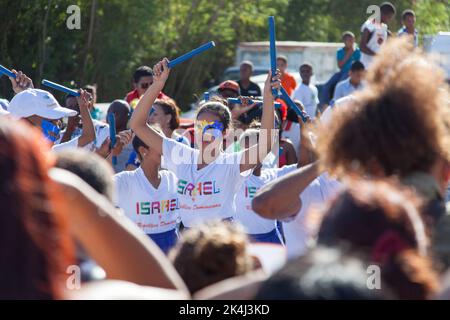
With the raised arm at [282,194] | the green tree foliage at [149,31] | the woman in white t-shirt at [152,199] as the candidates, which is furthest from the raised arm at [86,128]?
the green tree foliage at [149,31]

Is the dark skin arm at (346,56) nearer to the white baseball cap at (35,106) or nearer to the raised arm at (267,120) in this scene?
the white baseball cap at (35,106)

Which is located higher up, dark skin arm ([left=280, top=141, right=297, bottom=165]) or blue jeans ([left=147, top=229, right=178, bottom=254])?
dark skin arm ([left=280, top=141, right=297, bottom=165])

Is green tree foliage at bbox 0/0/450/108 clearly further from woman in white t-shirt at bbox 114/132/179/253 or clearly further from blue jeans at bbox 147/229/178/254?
blue jeans at bbox 147/229/178/254

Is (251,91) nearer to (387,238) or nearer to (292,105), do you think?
(292,105)

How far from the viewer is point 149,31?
21766 mm

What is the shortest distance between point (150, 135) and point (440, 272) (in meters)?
3.01

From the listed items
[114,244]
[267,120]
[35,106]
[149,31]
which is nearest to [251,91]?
[35,106]

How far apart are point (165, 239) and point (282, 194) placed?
2.01 metres

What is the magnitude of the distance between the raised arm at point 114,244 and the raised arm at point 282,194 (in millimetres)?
1285

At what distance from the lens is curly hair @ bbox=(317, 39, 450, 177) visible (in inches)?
103

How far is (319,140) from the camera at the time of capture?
2885 millimetres

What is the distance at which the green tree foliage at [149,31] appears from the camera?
14.5 m

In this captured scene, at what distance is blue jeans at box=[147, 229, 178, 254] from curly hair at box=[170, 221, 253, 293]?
2.82 m

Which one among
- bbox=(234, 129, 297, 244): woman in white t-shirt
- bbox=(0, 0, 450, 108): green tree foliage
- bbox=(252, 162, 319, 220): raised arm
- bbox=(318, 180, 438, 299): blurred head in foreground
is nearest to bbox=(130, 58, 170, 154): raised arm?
bbox=(234, 129, 297, 244): woman in white t-shirt
